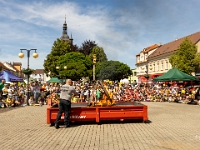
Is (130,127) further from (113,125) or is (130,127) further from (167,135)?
(167,135)

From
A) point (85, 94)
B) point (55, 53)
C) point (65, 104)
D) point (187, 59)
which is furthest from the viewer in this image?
point (55, 53)

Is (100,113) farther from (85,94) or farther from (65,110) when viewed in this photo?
(85,94)

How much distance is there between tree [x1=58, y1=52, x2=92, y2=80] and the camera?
188 ft

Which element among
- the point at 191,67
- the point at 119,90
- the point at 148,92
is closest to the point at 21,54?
the point at 119,90

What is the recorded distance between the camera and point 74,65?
5772 cm

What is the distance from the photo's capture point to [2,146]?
6332 mm

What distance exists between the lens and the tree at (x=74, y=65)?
2251 inches

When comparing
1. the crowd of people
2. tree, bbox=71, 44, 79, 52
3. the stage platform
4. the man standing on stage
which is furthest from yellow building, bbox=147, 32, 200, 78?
the man standing on stage

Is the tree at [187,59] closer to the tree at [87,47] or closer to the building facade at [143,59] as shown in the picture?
the building facade at [143,59]

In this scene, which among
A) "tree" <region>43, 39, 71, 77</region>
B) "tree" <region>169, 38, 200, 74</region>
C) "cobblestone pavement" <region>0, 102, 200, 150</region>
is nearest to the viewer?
"cobblestone pavement" <region>0, 102, 200, 150</region>

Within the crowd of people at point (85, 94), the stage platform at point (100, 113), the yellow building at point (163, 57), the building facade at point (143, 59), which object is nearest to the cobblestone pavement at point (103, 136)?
the stage platform at point (100, 113)

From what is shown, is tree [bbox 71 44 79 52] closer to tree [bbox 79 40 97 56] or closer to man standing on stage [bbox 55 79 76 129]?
tree [bbox 79 40 97 56]

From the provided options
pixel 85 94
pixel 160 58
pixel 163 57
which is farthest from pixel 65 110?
pixel 160 58

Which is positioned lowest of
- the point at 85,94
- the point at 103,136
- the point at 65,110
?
the point at 103,136
